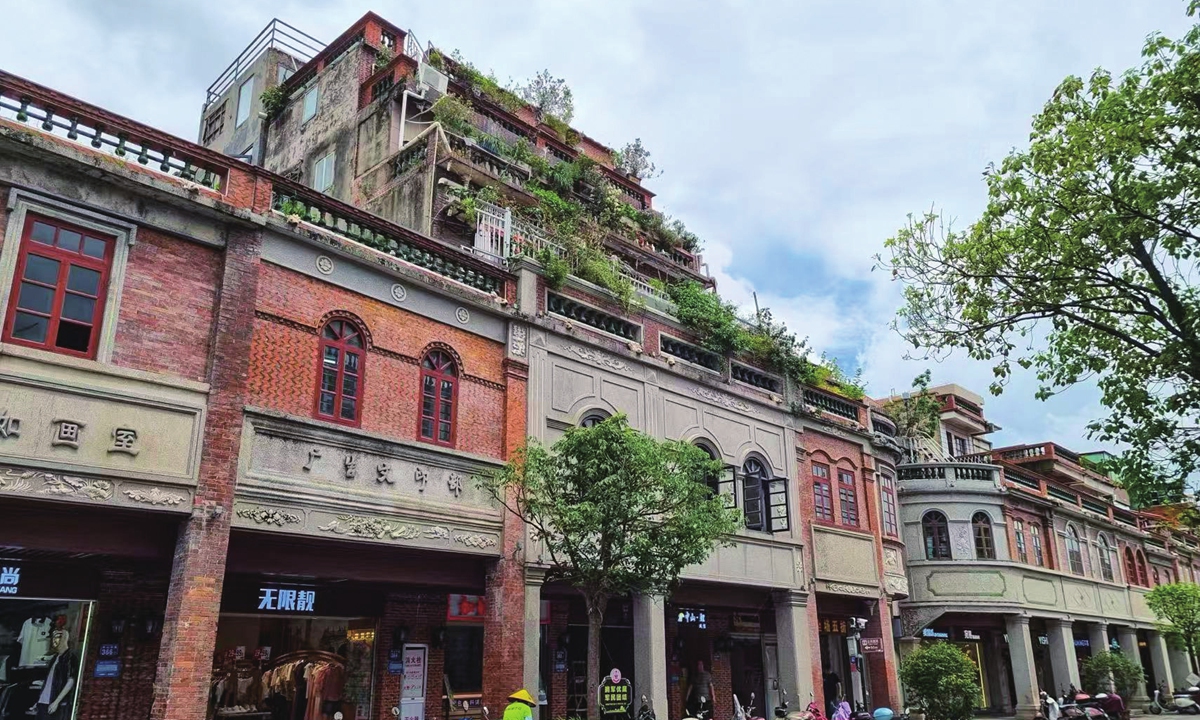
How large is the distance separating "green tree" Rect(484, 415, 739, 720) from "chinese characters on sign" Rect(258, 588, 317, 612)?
3.50 meters

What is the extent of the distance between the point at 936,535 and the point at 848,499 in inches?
285

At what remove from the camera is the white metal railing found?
56.1ft

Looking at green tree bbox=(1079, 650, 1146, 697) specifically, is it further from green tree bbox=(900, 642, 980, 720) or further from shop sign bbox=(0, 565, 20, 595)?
shop sign bbox=(0, 565, 20, 595)

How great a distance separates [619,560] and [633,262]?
15.5 meters

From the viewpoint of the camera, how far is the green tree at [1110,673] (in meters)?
30.0

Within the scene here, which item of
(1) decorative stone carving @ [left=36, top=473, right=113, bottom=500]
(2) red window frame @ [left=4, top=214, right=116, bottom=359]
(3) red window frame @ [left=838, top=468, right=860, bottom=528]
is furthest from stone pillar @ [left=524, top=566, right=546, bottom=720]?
(3) red window frame @ [left=838, top=468, right=860, bottom=528]

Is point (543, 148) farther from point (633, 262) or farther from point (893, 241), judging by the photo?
point (893, 241)

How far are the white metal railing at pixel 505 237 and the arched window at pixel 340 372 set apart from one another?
4212 millimetres

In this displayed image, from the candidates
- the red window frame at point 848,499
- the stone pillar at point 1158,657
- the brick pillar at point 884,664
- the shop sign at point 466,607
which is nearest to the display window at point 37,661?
the shop sign at point 466,607

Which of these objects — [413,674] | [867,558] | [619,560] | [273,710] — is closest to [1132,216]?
[619,560]

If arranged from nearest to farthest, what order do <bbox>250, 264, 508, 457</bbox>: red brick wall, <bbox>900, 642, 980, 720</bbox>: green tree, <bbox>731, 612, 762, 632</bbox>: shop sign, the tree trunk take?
the tree trunk < <bbox>250, 264, 508, 457</bbox>: red brick wall < <bbox>900, 642, 980, 720</bbox>: green tree < <bbox>731, 612, 762, 632</bbox>: shop sign

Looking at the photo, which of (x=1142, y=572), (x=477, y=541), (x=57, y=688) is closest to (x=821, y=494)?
(x=477, y=541)

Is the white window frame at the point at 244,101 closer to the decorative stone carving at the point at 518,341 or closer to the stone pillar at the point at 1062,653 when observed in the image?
the decorative stone carving at the point at 518,341

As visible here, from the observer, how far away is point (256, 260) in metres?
11.9
